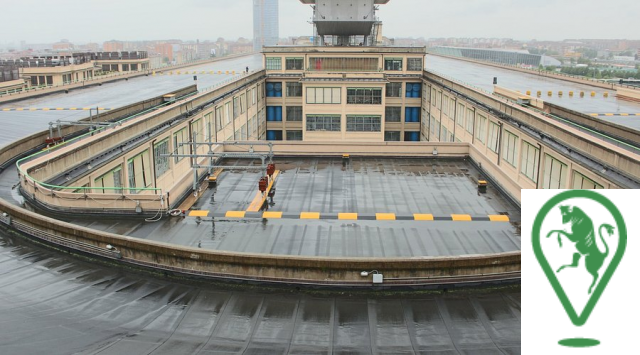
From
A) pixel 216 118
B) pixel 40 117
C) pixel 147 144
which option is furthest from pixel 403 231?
pixel 40 117

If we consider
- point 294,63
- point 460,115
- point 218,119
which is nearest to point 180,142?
point 218,119

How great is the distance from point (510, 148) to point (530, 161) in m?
4.41

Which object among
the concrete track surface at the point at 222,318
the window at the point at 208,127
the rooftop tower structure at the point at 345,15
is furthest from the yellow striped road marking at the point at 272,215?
the rooftop tower structure at the point at 345,15

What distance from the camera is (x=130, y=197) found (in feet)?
76.2

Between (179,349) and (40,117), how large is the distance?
41332mm

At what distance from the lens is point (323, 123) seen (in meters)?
60.8

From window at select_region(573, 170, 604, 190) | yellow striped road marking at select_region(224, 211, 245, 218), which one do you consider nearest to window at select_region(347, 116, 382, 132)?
window at select_region(573, 170, 604, 190)

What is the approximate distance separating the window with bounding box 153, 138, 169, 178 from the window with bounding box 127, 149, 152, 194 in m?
1.33

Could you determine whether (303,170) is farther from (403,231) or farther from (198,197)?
(403,231)

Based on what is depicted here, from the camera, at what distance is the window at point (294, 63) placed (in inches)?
3017

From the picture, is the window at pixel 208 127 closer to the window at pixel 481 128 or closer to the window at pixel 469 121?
the window at pixel 481 128

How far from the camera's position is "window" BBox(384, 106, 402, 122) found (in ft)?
252

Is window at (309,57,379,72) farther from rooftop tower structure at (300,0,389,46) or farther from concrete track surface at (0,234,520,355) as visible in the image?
concrete track surface at (0,234,520,355)

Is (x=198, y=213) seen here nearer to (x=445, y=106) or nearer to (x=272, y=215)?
(x=272, y=215)
